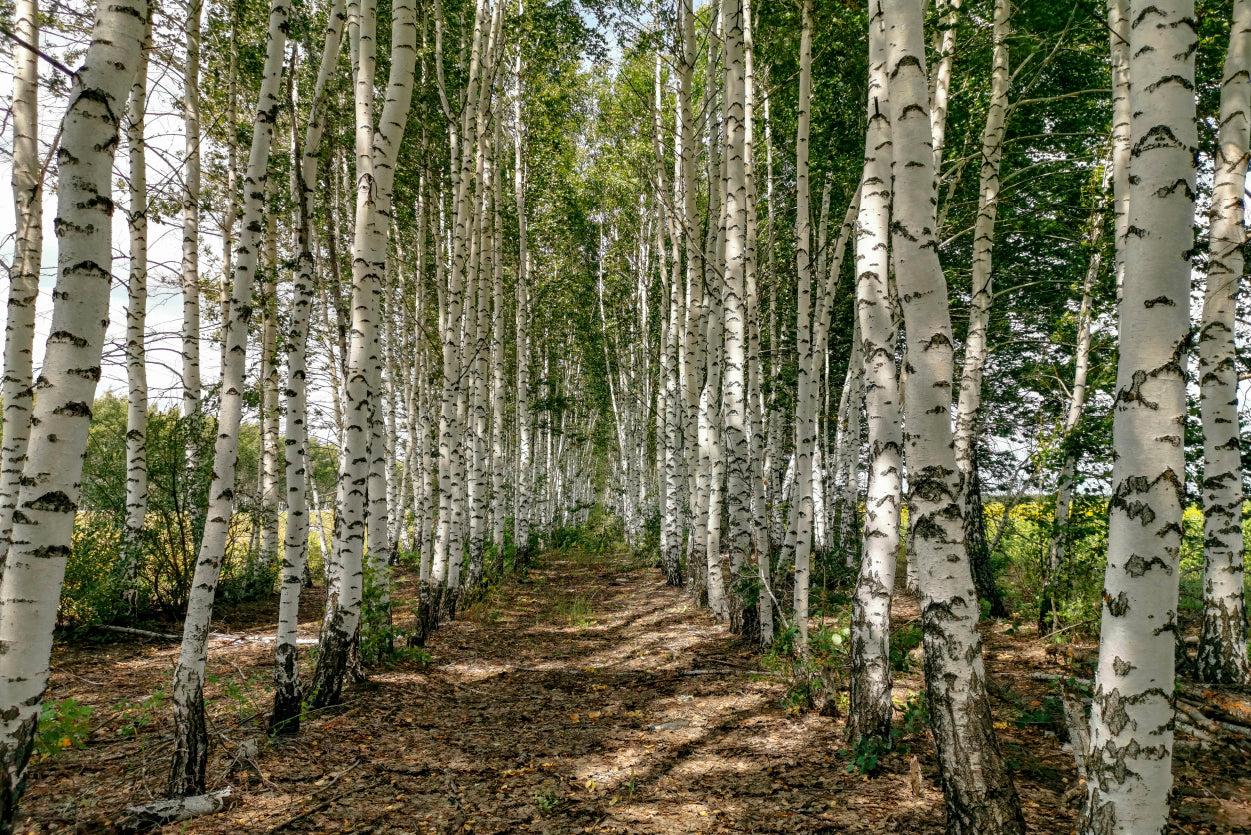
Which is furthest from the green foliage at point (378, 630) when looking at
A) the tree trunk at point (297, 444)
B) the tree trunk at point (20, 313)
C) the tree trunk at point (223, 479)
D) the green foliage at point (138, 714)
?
the tree trunk at point (20, 313)

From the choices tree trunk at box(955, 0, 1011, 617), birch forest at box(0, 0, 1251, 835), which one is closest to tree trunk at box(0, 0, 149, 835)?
birch forest at box(0, 0, 1251, 835)

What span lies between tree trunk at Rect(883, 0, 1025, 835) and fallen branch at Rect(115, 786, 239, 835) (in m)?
4.15

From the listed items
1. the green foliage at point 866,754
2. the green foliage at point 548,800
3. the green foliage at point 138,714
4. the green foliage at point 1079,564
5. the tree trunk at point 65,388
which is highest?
the tree trunk at point 65,388

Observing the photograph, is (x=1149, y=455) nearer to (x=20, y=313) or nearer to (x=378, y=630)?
(x=378, y=630)

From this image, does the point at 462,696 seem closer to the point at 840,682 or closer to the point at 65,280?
the point at 840,682

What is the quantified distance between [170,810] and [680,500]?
1066 centimetres

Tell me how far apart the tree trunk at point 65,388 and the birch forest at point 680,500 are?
0.01 meters

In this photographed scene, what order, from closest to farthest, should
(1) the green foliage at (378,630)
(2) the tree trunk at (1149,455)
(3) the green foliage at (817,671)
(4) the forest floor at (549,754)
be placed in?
(2) the tree trunk at (1149,455) < (4) the forest floor at (549,754) < (3) the green foliage at (817,671) < (1) the green foliage at (378,630)

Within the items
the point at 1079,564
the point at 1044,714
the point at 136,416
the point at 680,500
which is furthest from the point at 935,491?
the point at 680,500

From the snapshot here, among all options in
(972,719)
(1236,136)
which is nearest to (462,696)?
(972,719)

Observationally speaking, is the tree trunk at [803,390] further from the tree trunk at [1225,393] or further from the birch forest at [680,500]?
the tree trunk at [1225,393]

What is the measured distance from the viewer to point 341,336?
6488 millimetres

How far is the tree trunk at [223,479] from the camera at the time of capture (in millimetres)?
3684

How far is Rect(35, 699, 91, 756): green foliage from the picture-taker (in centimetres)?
406
